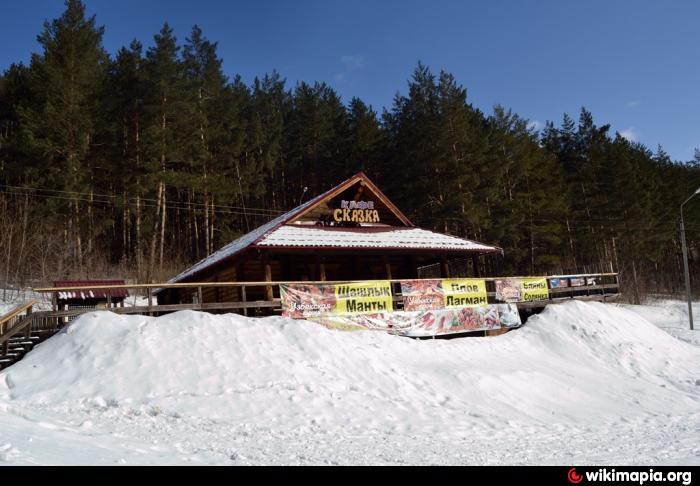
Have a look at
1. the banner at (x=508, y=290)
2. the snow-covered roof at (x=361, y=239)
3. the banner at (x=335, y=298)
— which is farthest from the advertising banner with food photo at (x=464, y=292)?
the snow-covered roof at (x=361, y=239)

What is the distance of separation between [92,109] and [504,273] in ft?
107

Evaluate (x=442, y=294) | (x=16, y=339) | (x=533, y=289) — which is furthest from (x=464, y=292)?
(x=16, y=339)

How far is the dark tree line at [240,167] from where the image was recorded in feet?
96.7

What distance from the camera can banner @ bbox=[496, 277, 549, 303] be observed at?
19297mm

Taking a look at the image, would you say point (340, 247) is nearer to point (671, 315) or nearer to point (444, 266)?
point (444, 266)

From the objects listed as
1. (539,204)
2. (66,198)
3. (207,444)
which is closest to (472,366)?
(207,444)

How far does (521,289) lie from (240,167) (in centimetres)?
2678

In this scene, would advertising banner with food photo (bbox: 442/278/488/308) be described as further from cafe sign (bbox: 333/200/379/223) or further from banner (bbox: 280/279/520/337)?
cafe sign (bbox: 333/200/379/223)

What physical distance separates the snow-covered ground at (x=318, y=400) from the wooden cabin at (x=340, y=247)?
18.0 ft

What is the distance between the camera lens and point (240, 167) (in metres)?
40.1

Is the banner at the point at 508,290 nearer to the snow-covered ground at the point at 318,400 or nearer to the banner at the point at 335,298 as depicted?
the snow-covered ground at the point at 318,400

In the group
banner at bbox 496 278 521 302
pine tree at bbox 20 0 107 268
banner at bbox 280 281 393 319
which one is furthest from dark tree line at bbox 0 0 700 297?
banner at bbox 280 281 393 319

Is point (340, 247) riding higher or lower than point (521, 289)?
higher
